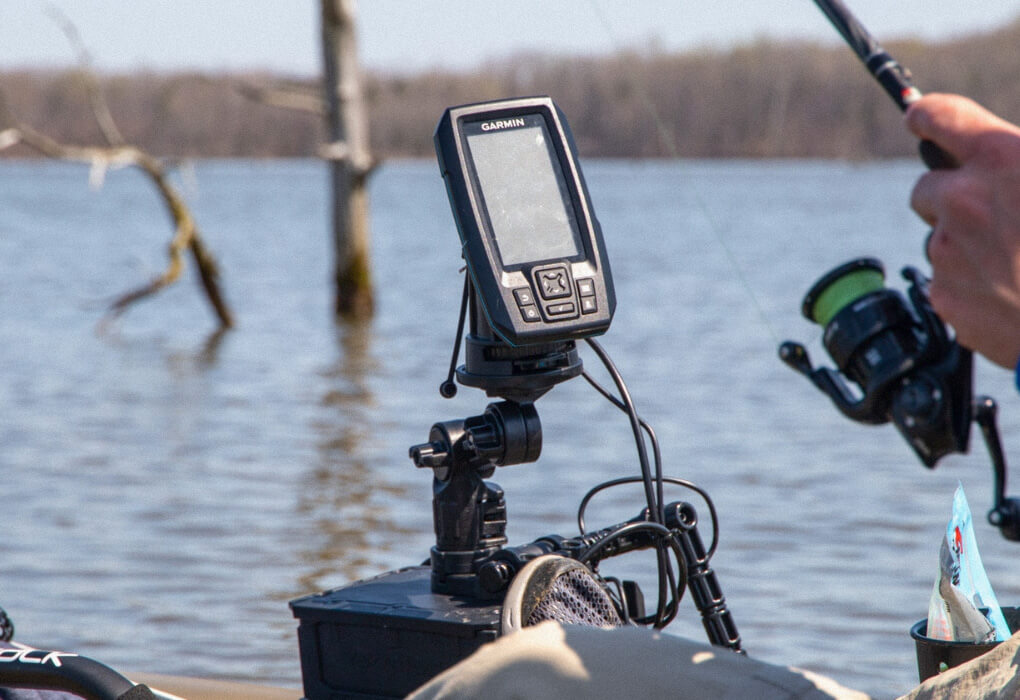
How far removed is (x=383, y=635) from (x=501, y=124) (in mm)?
718

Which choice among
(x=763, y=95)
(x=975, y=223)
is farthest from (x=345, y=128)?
(x=975, y=223)

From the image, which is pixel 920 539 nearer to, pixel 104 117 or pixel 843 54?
pixel 843 54

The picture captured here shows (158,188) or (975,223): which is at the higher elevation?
(158,188)

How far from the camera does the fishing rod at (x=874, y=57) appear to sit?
1862 mm

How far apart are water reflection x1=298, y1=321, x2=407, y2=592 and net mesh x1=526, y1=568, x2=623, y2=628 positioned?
3.34m

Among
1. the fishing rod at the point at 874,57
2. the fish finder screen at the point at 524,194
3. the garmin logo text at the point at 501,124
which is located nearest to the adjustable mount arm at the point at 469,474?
the fish finder screen at the point at 524,194

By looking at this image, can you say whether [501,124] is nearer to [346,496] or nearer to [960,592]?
[960,592]

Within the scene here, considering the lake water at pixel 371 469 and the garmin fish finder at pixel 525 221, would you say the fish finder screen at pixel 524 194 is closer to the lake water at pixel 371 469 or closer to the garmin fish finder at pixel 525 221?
the garmin fish finder at pixel 525 221

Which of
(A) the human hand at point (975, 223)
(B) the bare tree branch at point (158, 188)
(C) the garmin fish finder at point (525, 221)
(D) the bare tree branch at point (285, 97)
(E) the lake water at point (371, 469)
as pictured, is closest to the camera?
(A) the human hand at point (975, 223)

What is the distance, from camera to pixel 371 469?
7.42 metres

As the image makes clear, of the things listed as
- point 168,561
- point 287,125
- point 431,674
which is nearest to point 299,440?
point 168,561

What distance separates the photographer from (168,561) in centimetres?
556

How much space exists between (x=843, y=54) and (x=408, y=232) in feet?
108

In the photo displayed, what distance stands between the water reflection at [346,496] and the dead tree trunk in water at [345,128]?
13.0 ft
